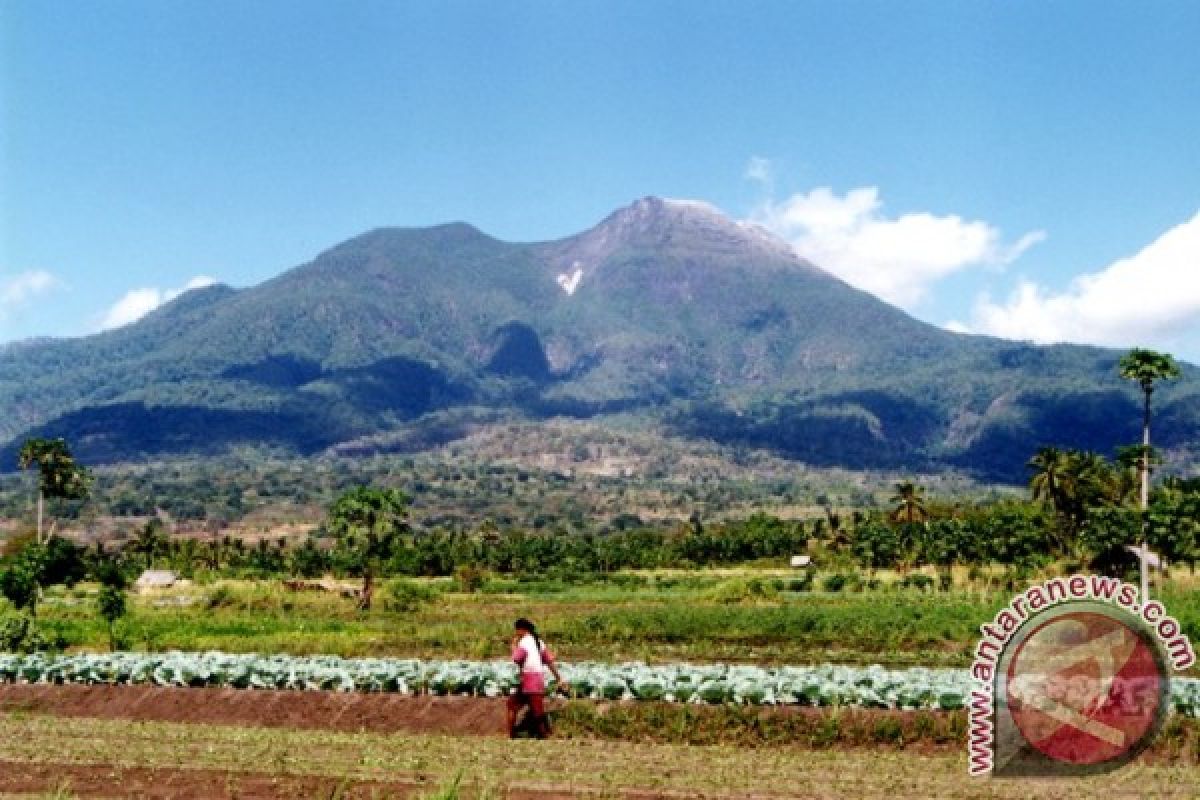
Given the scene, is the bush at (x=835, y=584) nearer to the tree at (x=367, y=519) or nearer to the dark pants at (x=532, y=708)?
the tree at (x=367, y=519)

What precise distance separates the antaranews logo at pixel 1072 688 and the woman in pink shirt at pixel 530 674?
6.32 meters

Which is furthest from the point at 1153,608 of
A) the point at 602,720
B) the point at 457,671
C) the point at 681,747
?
the point at 457,671

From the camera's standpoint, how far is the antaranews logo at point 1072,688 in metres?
15.8

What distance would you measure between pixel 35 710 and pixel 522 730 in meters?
10.2

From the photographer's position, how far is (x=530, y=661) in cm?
2006

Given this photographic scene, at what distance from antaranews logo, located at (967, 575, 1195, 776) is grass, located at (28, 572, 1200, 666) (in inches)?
606

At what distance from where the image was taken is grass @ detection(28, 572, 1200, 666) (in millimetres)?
40188

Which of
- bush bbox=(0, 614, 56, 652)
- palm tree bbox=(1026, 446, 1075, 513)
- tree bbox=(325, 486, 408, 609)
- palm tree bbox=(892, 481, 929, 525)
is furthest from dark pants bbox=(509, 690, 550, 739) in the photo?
palm tree bbox=(892, 481, 929, 525)

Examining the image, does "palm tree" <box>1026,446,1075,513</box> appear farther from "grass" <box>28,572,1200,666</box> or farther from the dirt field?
the dirt field

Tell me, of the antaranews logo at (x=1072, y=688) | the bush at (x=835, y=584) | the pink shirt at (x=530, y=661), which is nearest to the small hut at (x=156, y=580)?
the bush at (x=835, y=584)

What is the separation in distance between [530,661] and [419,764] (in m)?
2.78

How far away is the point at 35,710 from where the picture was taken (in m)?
25.1

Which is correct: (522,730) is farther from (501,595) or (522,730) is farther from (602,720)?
(501,595)

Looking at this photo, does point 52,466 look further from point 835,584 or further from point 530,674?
point 530,674
